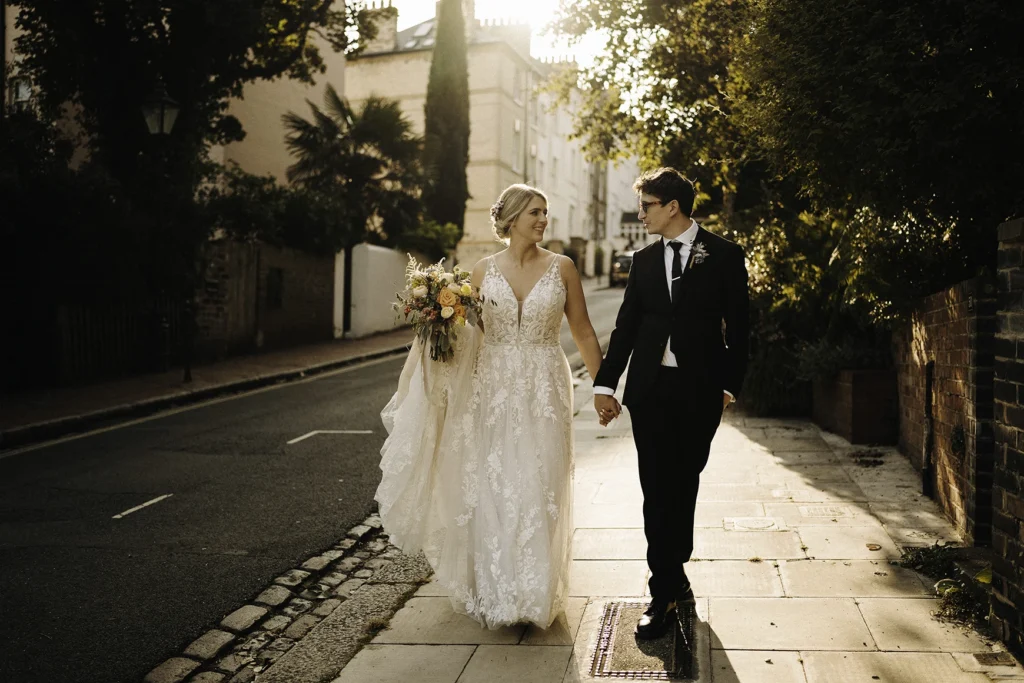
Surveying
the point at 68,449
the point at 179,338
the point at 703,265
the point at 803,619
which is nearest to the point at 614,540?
the point at 803,619

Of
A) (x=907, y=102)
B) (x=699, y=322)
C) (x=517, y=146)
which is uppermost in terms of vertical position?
(x=517, y=146)

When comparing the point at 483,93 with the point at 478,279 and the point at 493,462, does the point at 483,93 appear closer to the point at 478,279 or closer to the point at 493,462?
the point at 478,279

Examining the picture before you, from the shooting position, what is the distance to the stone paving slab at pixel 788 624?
430cm

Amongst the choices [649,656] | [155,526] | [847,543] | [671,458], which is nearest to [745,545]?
[847,543]

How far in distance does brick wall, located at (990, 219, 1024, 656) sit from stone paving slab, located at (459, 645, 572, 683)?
1845mm

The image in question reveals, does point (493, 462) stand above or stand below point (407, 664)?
above

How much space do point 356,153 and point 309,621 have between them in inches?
845

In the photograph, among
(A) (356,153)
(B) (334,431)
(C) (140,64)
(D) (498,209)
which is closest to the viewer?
(D) (498,209)

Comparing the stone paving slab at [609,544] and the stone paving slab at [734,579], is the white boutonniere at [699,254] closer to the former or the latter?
the stone paving slab at [734,579]

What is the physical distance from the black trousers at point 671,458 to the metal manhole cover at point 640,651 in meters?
0.19

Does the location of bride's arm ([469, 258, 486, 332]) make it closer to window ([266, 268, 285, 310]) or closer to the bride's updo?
the bride's updo

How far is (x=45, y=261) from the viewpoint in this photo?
14.8 m

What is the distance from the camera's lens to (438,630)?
188 inches

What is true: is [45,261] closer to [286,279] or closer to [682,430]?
[286,279]
